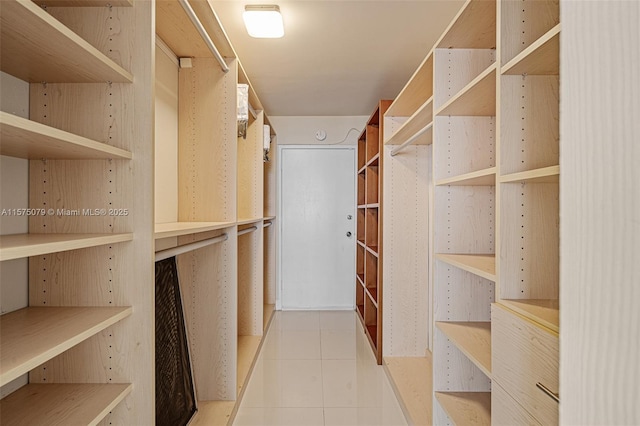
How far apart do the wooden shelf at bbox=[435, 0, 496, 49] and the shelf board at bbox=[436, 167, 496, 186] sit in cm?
61

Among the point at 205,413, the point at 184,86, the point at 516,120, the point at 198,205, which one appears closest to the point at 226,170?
the point at 198,205

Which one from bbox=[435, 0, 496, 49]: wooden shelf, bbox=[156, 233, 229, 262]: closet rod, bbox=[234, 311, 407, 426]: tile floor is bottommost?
bbox=[234, 311, 407, 426]: tile floor

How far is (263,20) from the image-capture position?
7.57 feet

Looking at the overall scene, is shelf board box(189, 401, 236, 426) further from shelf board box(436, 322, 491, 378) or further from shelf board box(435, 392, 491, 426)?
shelf board box(436, 322, 491, 378)

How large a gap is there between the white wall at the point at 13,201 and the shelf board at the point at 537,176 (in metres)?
1.47

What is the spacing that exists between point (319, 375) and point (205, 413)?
1.01 m

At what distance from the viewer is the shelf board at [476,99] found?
147 cm

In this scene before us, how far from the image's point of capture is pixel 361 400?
8.66 feet

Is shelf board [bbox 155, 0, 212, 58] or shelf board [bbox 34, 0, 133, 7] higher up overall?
shelf board [bbox 155, 0, 212, 58]

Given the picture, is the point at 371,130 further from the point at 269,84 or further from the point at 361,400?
the point at 361,400

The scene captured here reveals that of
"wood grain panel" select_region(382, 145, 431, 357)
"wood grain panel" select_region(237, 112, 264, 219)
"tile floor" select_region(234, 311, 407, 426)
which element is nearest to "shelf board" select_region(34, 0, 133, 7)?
"tile floor" select_region(234, 311, 407, 426)

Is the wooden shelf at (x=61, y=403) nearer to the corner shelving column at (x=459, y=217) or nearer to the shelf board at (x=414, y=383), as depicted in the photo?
the corner shelving column at (x=459, y=217)

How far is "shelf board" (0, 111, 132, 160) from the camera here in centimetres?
77
